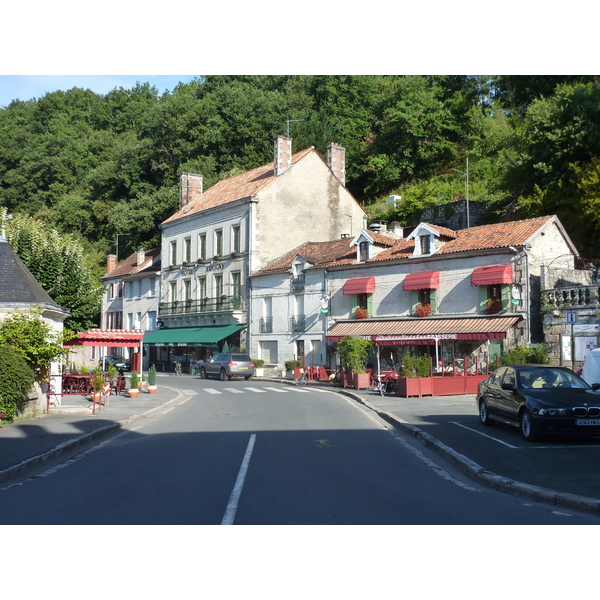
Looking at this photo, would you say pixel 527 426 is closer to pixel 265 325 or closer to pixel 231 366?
pixel 231 366

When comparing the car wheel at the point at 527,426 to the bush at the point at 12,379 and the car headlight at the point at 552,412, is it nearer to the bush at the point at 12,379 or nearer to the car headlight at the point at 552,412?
the car headlight at the point at 552,412

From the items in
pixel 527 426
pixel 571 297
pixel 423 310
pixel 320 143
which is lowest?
pixel 527 426

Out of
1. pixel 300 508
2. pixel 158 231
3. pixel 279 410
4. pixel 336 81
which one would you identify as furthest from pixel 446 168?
pixel 300 508

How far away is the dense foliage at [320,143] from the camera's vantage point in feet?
106

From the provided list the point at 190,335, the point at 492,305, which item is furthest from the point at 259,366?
the point at 492,305

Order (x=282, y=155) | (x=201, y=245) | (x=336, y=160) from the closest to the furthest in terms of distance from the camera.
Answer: (x=282, y=155), (x=336, y=160), (x=201, y=245)

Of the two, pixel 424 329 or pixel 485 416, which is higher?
pixel 424 329

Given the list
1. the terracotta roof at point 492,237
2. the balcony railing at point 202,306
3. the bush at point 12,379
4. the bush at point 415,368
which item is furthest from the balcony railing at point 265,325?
the bush at point 12,379

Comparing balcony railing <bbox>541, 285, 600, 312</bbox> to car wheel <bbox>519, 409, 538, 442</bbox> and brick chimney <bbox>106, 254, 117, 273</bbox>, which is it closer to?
car wheel <bbox>519, 409, 538, 442</bbox>

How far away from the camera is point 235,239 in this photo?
44594 millimetres

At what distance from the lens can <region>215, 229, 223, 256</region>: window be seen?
4624 cm

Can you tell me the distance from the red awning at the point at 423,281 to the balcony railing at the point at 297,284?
27.6 feet

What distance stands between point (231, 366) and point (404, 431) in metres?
22.7

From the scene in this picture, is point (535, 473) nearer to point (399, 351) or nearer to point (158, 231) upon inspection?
point (399, 351)
